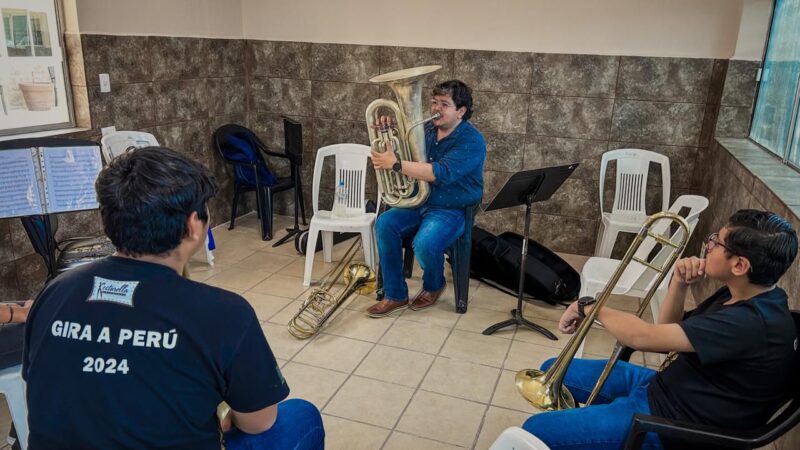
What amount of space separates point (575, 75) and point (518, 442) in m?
3.50

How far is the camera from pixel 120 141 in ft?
12.0

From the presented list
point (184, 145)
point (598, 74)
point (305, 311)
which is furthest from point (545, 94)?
point (184, 145)

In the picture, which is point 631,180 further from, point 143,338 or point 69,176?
point 143,338

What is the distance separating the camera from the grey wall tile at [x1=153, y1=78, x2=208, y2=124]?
421cm

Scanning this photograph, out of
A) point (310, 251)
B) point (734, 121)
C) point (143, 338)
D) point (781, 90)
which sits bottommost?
point (310, 251)

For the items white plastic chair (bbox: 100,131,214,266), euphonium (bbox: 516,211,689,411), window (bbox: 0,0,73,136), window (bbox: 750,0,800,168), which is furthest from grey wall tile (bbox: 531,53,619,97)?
window (bbox: 0,0,73,136)

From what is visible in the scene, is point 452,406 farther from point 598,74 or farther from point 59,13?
point 59,13

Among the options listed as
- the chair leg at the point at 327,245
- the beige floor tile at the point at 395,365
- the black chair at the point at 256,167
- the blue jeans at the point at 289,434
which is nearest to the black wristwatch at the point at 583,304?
the blue jeans at the point at 289,434

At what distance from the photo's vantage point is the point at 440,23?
4488 millimetres

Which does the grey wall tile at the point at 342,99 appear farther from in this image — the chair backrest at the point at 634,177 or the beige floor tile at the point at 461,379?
the beige floor tile at the point at 461,379

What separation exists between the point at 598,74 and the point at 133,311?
152 inches

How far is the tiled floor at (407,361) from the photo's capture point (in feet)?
8.09

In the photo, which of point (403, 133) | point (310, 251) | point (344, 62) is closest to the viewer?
point (403, 133)

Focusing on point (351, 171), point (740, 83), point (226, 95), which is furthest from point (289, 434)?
point (226, 95)
